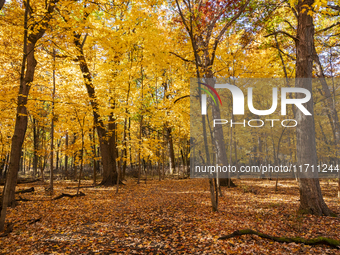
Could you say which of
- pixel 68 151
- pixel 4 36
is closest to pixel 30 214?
pixel 68 151

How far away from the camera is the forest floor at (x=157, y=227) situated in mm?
4281

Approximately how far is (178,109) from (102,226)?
886 cm

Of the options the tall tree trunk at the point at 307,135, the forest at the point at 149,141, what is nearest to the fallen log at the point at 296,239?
the forest at the point at 149,141

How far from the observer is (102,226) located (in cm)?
583

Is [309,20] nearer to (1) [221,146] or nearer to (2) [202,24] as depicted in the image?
(2) [202,24]

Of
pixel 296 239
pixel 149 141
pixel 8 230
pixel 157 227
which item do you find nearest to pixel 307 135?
pixel 296 239

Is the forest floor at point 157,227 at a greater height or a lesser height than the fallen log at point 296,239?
lesser

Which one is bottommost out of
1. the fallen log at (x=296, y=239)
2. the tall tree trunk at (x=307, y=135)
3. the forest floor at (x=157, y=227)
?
the forest floor at (x=157, y=227)

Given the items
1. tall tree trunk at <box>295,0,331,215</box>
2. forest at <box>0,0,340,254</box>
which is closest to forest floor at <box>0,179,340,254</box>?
forest at <box>0,0,340,254</box>

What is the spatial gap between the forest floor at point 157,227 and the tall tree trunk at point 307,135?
397 millimetres

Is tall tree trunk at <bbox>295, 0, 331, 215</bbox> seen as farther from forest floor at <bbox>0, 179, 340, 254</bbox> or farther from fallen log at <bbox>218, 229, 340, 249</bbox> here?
fallen log at <bbox>218, 229, 340, 249</bbox>

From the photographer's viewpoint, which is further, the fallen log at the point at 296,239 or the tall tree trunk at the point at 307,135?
the tall tree trunk at the point at 307,135

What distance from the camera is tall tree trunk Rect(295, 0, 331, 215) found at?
6031mm

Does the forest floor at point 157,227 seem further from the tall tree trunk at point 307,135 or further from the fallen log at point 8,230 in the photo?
the tall tree trunk at point 307,135
